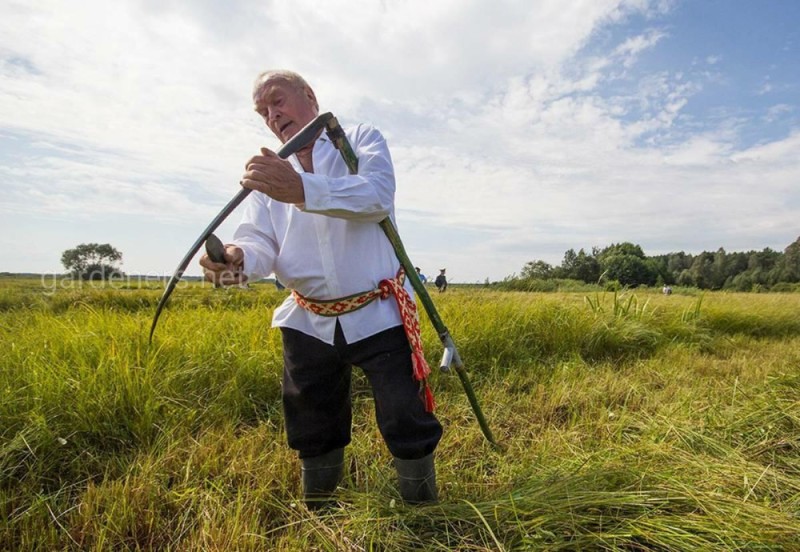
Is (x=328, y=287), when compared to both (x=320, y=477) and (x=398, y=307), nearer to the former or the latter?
(x=398, y=307)

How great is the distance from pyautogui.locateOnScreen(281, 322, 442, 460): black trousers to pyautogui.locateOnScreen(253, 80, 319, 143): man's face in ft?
2.52

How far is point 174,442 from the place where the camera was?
7.06 ft

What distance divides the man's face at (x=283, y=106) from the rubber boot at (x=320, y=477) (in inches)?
50.5

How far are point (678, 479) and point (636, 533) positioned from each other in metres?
0.43

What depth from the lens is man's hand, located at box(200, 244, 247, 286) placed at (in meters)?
1.56

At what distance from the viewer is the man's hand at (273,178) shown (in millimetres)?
1289

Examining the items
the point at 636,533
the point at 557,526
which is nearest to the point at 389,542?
the point at 557,526

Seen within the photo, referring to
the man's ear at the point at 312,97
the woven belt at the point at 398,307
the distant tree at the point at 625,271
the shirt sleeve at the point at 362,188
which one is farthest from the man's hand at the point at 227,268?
the distant tree at the point at 625,271

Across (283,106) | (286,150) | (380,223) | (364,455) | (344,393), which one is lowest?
(364,455)

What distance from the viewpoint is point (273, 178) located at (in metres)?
1.30

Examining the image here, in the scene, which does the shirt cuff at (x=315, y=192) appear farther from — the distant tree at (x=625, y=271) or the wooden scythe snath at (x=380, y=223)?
the distant tree at (x=625, y=271)

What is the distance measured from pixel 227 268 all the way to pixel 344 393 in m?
0.69

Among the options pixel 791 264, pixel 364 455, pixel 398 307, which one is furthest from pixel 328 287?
pixel 791 264

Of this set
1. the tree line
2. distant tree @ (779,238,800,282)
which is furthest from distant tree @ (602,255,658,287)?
distant tree @ (779,238,800,282)
